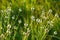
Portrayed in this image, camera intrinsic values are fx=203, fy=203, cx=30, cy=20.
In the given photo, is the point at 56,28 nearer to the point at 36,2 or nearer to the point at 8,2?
the point at 36,2

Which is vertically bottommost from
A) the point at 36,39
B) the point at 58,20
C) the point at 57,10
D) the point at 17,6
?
the point at 36,39

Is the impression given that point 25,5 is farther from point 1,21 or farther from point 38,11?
point 1,21

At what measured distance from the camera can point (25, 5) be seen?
294 centimetres

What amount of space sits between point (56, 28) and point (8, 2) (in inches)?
34.4

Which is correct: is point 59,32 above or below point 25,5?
below

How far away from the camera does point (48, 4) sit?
2965mm

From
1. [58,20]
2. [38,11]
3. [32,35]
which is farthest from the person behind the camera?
[38,11]

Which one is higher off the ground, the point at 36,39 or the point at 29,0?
the point at 29,0

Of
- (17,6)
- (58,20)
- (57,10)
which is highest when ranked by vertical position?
(17,6)

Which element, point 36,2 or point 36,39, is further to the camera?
point 36,2

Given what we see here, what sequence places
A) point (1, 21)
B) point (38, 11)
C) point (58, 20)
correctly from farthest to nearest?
point (38, 11) → point (58, 20) → point (1, 21)

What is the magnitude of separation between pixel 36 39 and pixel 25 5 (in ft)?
2.37

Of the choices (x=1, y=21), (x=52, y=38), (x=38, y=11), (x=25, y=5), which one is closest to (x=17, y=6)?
(x=25, y=5)

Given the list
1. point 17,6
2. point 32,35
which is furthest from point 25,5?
point 32,35
